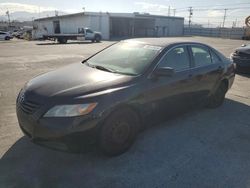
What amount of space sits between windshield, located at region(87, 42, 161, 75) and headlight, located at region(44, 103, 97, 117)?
1042 millimetres

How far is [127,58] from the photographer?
4.36 metres

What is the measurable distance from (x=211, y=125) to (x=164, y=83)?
1.50 meters

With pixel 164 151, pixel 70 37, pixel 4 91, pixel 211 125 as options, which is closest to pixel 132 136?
pixel 164 151

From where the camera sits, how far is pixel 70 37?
31578mm

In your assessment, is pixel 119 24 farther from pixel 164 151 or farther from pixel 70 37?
pixel 164 151

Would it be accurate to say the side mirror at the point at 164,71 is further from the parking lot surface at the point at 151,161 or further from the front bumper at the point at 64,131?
the front bumper at the point at 64,131

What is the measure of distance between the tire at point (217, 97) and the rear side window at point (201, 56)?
821mm

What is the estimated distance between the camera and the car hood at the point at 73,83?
334 cm

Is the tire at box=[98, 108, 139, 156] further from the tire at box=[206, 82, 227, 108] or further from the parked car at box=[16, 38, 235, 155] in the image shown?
the tire at box=[206, 82, 227, 108]

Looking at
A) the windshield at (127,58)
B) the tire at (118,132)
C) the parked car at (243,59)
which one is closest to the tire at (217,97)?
the windshield at (127,58)

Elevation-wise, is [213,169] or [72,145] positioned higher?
[72,145]

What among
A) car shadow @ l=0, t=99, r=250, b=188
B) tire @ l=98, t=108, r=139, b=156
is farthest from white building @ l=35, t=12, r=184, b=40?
tire @ l=98, t=108, r=139, b=156

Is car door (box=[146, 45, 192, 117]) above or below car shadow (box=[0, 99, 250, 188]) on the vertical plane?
above

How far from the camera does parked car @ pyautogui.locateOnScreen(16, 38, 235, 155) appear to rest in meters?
3.17
